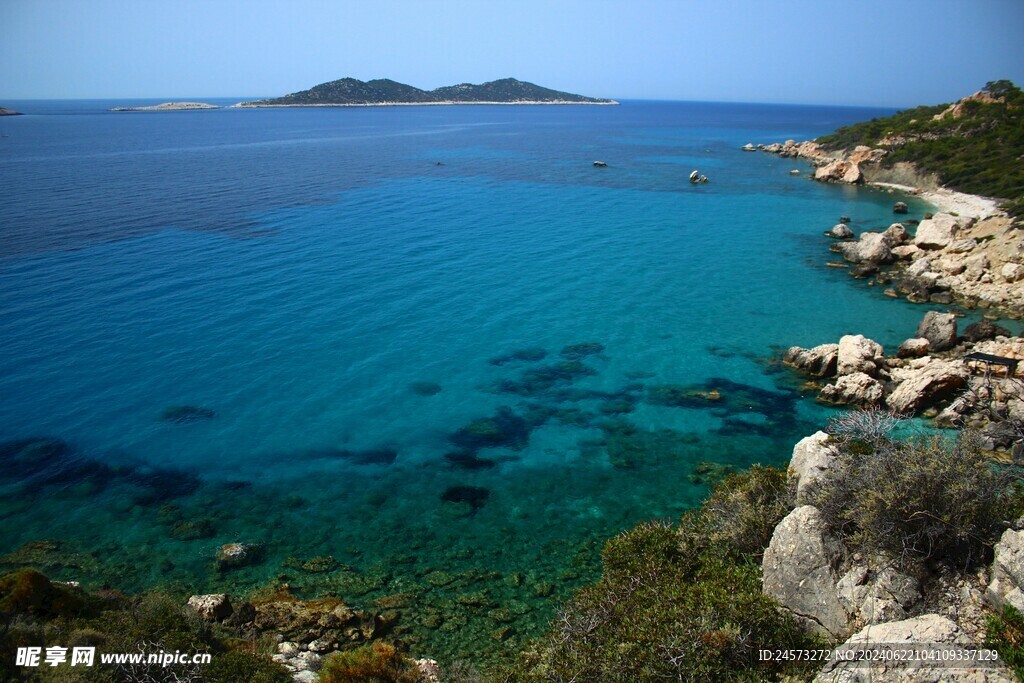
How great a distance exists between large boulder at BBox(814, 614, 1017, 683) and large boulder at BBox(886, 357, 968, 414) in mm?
15762

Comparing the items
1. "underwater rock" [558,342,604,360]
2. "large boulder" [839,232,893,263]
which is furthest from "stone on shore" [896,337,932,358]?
"large boulder" [839,232,893,263]

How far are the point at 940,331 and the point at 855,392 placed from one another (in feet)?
25.2

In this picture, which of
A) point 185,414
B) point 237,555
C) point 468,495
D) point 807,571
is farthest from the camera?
point 185,414

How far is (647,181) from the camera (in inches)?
3223

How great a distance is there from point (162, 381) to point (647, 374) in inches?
897

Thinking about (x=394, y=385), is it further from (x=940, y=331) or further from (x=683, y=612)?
(x=940, y=331)

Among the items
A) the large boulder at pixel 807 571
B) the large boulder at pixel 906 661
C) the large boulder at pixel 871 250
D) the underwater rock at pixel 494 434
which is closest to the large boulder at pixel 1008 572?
the large boulder at pixel 906 661

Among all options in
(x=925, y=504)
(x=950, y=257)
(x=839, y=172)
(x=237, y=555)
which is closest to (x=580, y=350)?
(x=237, y=555)

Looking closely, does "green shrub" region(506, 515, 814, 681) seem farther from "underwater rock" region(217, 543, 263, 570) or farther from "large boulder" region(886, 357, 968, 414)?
"large boulder" region(886, 357, 968, 414)

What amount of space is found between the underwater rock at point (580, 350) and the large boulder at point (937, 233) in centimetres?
2947

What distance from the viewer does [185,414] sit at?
24750mm

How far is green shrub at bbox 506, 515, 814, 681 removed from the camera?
35.3ft

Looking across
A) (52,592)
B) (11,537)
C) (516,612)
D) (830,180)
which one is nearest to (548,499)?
(516,612)

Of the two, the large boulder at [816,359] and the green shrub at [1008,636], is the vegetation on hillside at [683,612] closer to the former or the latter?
the green shrub at [1008,636]
